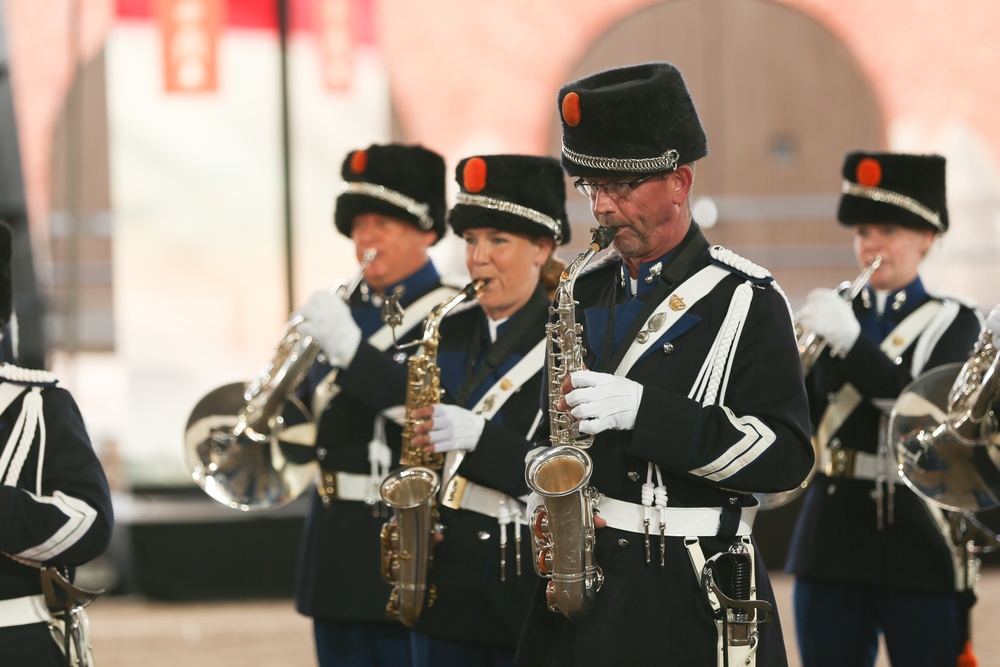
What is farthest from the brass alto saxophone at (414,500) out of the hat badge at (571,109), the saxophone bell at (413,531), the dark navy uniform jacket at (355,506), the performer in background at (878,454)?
the performer in background at (878,454)

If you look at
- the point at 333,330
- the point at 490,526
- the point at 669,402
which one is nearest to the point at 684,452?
the point at 669,402

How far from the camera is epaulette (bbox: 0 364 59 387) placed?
8.26 ft

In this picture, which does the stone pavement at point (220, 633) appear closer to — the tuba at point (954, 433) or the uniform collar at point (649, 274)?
the tuba at point (954, 433)

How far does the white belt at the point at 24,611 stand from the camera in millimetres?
2434

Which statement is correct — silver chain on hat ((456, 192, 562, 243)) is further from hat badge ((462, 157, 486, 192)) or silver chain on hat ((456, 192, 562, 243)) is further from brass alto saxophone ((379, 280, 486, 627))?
brass alto saxophone ((379, 280, 486, 627))

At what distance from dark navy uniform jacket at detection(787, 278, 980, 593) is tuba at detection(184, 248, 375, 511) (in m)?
1.25

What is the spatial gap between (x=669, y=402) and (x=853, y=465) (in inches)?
57.4

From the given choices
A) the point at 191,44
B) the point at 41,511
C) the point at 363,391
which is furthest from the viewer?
the point at 191,44

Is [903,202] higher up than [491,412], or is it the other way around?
[903,202]

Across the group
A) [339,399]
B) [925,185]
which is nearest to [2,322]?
[339,399]

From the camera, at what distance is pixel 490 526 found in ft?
9.34

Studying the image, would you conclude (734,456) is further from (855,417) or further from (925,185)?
(925,185)

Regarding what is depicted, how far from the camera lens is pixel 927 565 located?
3.25m

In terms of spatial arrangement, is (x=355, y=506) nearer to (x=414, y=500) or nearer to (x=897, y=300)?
(x=414, y=500)
